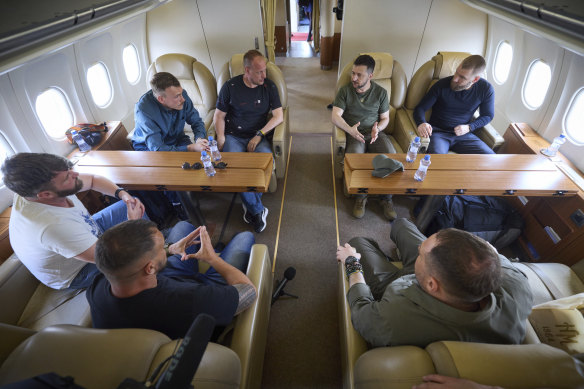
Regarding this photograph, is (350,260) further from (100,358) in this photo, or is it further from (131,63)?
(131,63)

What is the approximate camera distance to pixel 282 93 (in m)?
3.54

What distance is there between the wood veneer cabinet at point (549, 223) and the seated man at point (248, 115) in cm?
296

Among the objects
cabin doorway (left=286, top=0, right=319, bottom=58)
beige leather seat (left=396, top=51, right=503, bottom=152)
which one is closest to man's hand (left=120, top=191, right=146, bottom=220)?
beige leather seat (left=396, top=51, right=503, bottom=152)

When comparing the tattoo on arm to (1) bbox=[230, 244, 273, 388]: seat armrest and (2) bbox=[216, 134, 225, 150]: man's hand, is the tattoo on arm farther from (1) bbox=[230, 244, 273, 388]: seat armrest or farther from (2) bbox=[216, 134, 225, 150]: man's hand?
(2) bbox=[216, 134, 225, 150]: man's hand

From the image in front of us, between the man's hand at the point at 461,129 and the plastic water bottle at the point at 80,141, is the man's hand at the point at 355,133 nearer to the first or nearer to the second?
the man's hand at the point at 461,129

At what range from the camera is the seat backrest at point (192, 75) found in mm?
3713

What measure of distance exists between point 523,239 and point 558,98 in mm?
1672

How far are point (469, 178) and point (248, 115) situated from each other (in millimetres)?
2665

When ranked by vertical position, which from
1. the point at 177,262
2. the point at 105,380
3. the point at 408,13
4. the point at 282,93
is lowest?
the point at 177,262

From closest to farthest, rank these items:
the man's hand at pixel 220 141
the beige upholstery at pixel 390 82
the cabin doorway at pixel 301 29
Answer: the man's hand at pixel 220 141
the beige upholstery at pixel 390 82
the cabin doorway at pixel 301 29

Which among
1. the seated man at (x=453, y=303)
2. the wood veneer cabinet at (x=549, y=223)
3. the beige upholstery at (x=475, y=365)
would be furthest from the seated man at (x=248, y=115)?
the wood veneer cabinet at (x=549, y=223)

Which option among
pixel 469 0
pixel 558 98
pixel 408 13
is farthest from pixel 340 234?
pixel 408 13

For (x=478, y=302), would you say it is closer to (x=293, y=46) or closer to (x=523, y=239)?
A: (x=523, y=239)

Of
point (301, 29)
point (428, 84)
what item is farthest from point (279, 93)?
point (301, 29)
